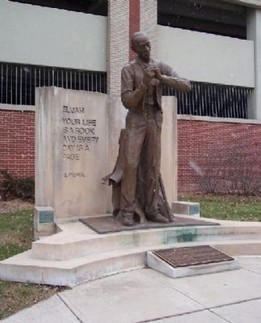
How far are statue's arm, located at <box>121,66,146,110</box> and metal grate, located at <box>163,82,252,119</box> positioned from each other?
1040 cm

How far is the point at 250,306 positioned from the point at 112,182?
2826 mm

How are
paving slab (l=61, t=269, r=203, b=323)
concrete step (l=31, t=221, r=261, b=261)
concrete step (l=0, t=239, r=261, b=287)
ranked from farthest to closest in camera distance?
concrete step (l=31, t=221, r=261, b=261), concrete step (l=0, t=239, r=261, b=287), paving slab (l=61, t=269, r=203, b=323)

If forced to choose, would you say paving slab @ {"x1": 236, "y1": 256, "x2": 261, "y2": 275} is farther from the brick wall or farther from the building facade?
the building facade

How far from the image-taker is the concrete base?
4734mm

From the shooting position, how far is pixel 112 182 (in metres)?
6.18

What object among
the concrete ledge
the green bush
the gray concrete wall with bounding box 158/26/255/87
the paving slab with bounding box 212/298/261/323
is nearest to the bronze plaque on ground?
the paving slab with bounding box 212/298/261/323

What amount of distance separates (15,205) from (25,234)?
4095mm

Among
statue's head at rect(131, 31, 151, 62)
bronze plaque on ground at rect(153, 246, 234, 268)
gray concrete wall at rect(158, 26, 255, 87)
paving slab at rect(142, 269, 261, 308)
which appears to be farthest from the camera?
gray concrete wall at rect(158, 26, 255, 87)

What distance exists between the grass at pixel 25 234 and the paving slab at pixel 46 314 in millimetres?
95

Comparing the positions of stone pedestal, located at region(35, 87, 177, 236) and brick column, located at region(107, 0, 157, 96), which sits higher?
brick column, located at region(107, 0, 157, 96)

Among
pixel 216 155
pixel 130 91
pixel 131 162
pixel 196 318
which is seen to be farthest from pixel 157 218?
pixel 216 155

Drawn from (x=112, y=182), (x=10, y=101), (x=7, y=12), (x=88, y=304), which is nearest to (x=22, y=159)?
(x=10, y=101)

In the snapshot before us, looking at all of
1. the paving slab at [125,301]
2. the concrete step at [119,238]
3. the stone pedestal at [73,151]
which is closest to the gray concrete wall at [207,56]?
the stone pedestal at [73,151]

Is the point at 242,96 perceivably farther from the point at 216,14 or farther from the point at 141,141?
the point at 141,141
